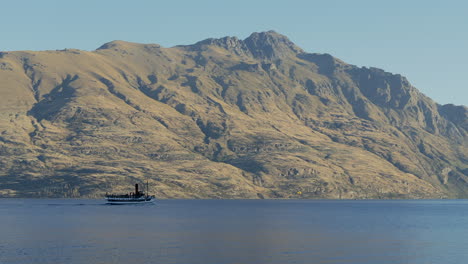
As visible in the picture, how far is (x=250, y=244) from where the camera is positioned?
144375 mm

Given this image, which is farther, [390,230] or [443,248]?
[390,230]

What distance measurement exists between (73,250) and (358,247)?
6336cm

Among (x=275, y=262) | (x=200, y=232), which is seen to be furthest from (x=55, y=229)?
(x=275, y=262)

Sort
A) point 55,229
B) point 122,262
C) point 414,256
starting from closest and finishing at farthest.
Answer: point 122,262 < point 414,256 < point 55,229

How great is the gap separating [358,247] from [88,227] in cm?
9049

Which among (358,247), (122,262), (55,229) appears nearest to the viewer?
(122,262)

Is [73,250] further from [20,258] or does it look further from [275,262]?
[275,262]

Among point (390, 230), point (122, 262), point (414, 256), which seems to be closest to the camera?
point (122, 262)

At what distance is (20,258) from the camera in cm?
11512

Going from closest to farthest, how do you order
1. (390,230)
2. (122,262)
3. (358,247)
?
(122,262), (358,247), (390,230)

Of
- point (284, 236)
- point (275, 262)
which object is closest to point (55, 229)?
point (284, 236)

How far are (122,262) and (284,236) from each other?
215 ft

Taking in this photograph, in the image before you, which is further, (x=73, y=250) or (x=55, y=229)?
(x=55, y=229)

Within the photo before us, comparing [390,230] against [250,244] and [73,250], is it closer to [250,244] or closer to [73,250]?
[250,244]
